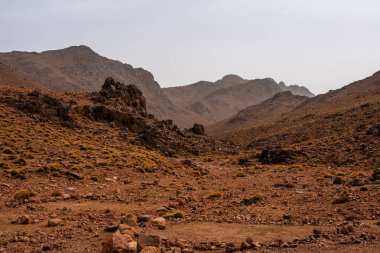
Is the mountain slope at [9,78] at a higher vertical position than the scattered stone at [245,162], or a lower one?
higher

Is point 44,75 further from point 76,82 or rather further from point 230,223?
point 230,223

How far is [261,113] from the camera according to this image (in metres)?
157

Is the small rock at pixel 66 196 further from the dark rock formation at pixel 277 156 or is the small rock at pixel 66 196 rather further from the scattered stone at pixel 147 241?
the dark rock formation at pixel 277 156

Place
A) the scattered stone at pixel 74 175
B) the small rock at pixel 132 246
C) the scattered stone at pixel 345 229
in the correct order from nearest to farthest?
1. the small rock at pixel 132 246
2. the scattered stone at pixel 345 229
3. the scattered stone at pixel 74 175

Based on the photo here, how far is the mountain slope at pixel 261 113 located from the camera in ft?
477

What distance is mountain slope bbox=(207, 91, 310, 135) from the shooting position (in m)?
145

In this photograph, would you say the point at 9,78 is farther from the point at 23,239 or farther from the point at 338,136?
the point at 23,239

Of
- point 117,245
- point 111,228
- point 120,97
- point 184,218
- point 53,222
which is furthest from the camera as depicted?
point 120,97

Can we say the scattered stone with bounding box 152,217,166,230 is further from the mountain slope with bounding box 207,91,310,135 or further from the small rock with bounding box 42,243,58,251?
the mountain slope with bounding box 207,91,310,135

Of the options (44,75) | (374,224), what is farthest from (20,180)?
(44,75)

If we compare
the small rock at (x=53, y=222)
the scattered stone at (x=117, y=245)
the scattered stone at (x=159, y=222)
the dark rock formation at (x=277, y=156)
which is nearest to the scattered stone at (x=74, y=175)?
the small rock at (x=53, y=222)

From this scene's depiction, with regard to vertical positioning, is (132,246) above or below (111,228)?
above

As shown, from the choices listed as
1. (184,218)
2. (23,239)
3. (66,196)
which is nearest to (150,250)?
(23,239)

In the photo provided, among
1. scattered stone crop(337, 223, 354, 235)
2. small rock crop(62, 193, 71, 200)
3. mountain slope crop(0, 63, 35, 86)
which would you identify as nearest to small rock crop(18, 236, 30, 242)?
small rock crop(62, 193, 71, 200)
